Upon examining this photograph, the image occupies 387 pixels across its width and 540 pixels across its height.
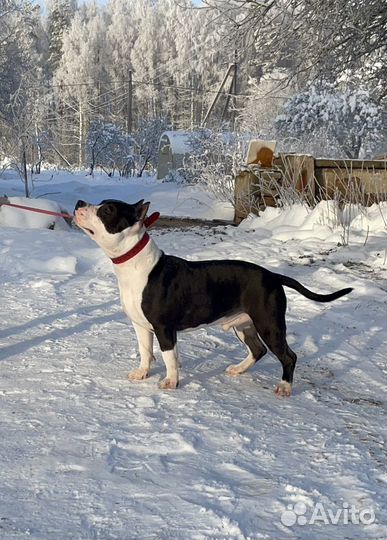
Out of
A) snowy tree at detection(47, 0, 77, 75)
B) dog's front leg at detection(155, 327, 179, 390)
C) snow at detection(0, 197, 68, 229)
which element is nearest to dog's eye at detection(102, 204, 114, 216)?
dog's front leg at detection(155, 327, 179, 390)

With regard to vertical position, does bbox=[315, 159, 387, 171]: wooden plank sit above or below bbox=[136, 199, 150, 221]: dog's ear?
above

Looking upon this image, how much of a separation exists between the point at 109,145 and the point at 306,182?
29.3 metres

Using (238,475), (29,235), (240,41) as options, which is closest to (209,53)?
(240,41)

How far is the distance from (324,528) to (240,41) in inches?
318

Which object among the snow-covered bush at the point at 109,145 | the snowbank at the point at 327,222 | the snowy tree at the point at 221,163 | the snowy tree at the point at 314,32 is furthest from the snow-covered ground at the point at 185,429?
the snow-covered bush at the point at 109,145

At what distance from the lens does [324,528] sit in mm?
2305

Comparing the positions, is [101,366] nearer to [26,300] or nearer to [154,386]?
[154,386]

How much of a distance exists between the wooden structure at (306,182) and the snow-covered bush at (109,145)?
87.4 feet

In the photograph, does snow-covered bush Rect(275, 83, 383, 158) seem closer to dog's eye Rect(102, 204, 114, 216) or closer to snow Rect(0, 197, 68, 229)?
snow Rect(0, 197, 68, 229)

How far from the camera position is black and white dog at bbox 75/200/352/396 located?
3541mm

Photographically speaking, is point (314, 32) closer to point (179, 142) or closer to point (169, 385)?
point (169, 385)

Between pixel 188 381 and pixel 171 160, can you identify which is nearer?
pixel 188 381

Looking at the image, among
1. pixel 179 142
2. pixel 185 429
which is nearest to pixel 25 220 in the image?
pixel 185 429

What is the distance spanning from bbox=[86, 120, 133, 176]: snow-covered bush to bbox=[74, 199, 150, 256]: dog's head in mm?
34218
